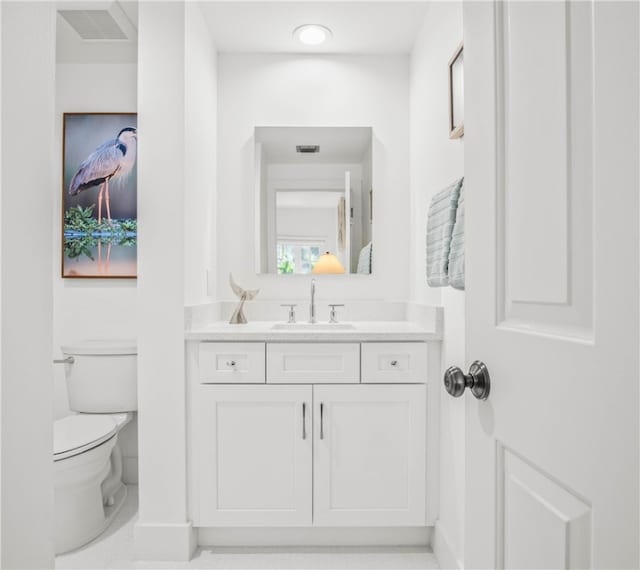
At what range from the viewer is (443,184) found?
178cm

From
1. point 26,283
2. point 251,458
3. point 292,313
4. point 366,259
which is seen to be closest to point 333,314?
point 292,313

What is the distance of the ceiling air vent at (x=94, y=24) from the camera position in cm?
212

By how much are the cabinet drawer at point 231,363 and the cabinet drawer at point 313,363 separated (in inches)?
1.9

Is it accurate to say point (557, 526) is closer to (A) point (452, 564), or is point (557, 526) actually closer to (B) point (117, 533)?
(A) point (452, 564)

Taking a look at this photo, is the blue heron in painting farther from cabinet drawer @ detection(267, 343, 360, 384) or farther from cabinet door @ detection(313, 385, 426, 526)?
cabinet door @ detection(313, 385, 426, 526)

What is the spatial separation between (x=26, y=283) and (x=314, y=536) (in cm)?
182

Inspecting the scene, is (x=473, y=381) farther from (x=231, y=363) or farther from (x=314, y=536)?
(x=314, y=536)

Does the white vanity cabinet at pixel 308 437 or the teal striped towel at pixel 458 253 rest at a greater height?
the teal striped towel at pixel 458 253

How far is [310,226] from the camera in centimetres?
251

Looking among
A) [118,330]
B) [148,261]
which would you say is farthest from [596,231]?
[118,330]

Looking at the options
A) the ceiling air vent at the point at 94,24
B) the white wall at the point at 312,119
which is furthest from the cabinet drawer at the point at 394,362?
the ceiling air vent at the point at 94,24

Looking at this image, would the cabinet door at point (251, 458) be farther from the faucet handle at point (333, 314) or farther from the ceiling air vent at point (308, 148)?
the ceiling air vent at point (308, 148)

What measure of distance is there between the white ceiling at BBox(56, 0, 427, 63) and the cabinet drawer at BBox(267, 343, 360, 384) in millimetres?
1502

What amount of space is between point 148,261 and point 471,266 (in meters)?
1.40
